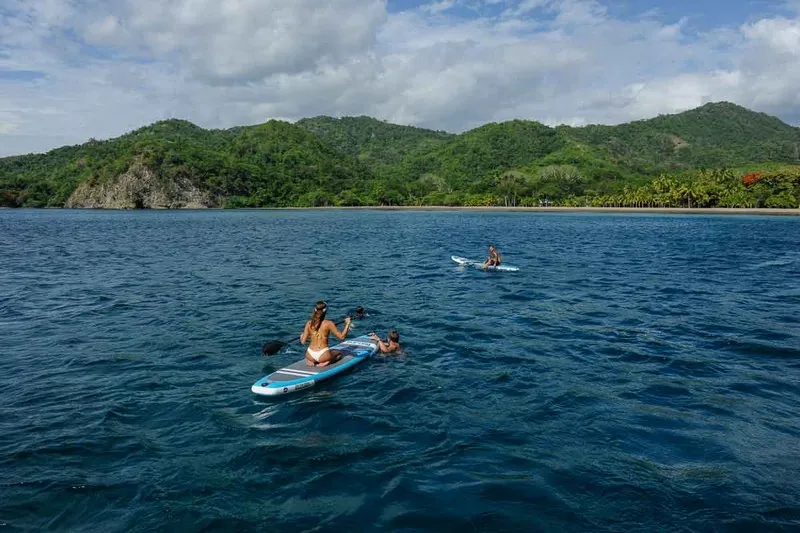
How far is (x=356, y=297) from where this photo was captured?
28.2 meters

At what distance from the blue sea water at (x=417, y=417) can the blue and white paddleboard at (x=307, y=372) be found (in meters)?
0.33

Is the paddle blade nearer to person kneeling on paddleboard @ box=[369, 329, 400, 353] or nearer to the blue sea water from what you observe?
the blue sea water

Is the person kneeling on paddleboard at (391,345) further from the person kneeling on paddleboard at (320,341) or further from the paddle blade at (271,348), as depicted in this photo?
the paddle blade at (271,348)

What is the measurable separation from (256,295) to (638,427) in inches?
841

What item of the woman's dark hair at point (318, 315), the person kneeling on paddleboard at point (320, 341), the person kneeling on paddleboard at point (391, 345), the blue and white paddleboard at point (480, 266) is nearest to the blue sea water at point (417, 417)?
the person kneeling on paddleboard at point (391, 345)

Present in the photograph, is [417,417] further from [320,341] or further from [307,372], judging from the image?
[320,341]

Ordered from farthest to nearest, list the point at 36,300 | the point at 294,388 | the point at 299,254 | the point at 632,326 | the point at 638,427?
1. the point at 299,254
2. the point at 36,300
3. the point at 632,326
4. the point at 294,388
5. the point at 638,427

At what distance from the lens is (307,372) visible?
1520 cm

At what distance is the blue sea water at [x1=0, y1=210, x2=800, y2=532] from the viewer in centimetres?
911

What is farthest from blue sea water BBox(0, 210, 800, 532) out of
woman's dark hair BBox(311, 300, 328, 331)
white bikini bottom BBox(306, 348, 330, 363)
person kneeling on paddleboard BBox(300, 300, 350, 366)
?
woman's dark hair BBox(311, 300, 328, 331)

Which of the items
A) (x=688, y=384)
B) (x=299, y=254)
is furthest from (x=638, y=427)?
(x=299, y=254)

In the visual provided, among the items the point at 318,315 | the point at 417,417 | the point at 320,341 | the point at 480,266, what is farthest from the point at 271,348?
the point at 480,266

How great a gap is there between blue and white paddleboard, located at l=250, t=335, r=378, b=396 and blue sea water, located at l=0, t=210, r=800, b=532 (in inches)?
13.0

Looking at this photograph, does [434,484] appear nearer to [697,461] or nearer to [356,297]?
[697,461]
